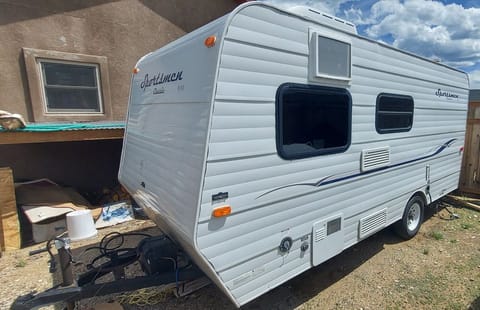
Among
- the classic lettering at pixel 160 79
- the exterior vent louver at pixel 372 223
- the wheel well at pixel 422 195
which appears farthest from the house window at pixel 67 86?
the wheel well at pixel 422 195

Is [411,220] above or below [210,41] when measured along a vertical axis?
below

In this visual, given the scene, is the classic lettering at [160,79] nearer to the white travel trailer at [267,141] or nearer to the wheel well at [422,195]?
the white travel trailer at [267,141]

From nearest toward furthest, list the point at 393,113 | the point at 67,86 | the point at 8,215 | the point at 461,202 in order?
the point at 393,113 < the point at 8,215 < the point at 67,86 < the point at 461,202

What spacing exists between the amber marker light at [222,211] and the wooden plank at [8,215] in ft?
14.9

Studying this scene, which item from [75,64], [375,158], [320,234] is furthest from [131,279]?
[75,64]

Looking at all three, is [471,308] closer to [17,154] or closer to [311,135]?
[311,135]

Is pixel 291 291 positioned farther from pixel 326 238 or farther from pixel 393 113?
pixel 393 113

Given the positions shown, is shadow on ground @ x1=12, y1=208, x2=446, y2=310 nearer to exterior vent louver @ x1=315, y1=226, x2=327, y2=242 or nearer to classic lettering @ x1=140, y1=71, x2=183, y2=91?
exterior vent louver @ x1=315, y1=226, x2=327, y2=242

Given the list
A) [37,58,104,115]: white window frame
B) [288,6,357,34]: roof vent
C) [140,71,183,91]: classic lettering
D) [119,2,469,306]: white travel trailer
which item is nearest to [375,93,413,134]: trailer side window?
[119,2,469,306]: white travel trailer

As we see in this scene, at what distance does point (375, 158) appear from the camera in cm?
357

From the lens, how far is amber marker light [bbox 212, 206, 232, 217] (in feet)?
7.20

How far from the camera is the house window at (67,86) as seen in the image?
5.66 m

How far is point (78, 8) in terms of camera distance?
6.04m

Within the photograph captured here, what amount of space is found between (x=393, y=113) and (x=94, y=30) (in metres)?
6.43
